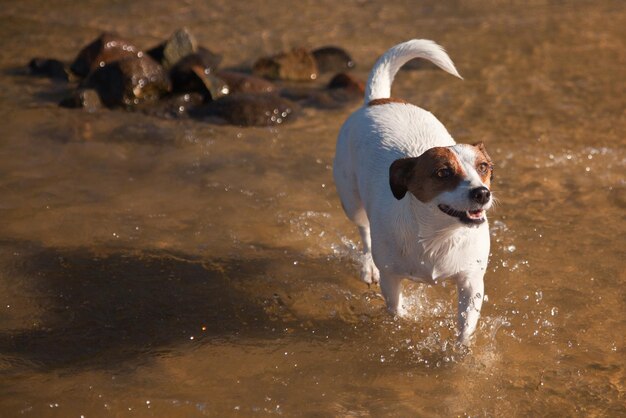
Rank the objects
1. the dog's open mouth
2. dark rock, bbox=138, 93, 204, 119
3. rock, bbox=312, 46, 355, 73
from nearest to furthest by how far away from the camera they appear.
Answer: the dog's open mouth
dark rock, bbox=138, 93, 204, 119
rock, bbox=312, 46, 355, 73

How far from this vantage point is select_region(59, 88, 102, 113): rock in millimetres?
9875

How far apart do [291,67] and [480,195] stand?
701 cm

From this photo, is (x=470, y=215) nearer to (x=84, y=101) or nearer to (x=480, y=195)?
(x=480, y=195)

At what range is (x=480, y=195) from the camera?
431 cm

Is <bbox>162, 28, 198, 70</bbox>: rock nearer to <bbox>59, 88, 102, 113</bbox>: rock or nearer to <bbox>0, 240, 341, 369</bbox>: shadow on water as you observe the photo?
<bbox>59, 88, 102, 113</bbox>: rock

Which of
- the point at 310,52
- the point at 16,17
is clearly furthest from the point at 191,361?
the point at 16,17

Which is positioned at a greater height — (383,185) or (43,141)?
(383,185)

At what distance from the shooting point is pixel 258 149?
883 cm

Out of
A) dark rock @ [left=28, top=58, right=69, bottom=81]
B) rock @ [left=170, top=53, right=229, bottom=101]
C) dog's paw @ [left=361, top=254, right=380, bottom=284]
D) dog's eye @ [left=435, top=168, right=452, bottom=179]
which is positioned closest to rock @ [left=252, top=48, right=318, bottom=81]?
rock @ [left=170, top=53, right=229, bottom=101]

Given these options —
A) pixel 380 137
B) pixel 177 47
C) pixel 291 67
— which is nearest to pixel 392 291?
pixel 380 137

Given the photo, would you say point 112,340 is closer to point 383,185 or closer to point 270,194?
point 383,185

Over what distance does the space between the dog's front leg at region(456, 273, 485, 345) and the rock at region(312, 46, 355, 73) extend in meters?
6.52

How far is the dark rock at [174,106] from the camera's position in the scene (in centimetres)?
981

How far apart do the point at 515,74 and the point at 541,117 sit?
58.4 inches
